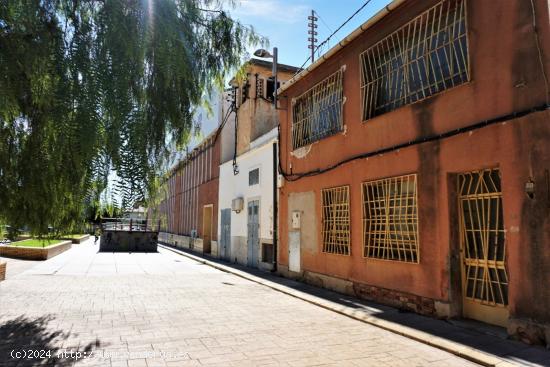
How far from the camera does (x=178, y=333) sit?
618 cm

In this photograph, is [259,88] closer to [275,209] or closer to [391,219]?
[275,209]

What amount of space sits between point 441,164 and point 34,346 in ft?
21.5

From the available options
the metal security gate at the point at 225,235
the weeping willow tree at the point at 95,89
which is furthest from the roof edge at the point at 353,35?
the metal security gate at the point at 225,235

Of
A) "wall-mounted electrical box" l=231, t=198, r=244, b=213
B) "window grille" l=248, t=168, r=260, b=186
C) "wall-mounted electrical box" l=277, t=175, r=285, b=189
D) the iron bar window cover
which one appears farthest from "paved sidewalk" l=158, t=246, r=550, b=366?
"wall-mounted electrical box" l=231, t=198, r=244, b=213

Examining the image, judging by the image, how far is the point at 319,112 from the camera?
1187cm

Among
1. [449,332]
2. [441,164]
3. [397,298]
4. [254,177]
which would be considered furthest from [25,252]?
[449,332]

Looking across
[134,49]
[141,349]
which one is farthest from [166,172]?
[141,349]

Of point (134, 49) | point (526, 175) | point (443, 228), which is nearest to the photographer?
point (134, 49)

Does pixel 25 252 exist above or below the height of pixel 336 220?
below

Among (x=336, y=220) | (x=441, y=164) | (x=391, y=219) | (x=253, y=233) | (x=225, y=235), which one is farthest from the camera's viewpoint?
(x=225, y=235)

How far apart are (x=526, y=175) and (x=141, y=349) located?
18.1ft

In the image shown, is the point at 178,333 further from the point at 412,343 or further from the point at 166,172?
the point at 412,343

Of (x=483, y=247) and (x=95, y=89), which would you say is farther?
(x=483, y=247)

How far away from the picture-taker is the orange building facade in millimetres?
5809
